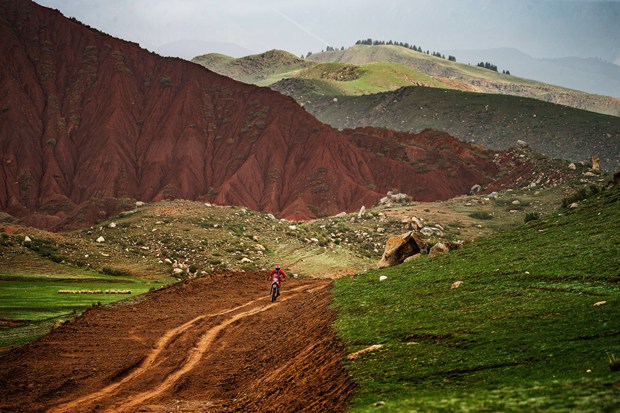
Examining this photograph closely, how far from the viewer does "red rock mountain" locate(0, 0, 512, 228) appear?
10581cm

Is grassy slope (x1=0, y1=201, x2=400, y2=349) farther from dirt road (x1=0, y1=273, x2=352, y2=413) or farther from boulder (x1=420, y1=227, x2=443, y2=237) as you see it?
dirt road (x1=0, y1=273, x2=352, y2=413)

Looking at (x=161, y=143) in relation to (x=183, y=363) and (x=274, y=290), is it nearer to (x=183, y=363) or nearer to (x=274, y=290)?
(x=274, y=290)

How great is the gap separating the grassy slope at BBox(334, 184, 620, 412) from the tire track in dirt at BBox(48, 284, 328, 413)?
6.32 meters

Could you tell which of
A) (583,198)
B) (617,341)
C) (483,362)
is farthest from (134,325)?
(583,198)

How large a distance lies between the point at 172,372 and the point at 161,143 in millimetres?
98953

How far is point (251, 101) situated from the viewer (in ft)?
418

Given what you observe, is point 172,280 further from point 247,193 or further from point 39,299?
point 247,193

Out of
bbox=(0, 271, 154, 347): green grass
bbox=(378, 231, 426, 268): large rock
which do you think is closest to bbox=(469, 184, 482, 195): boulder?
bbox=(378, 231, 426, 268): large rock

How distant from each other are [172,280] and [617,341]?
43.2 meters

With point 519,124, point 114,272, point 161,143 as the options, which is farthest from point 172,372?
point 519,124

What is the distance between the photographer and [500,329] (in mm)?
15453

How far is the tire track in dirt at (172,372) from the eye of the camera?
1829cm

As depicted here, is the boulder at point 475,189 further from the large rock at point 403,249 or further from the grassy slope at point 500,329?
the grassy slope at point 500,329

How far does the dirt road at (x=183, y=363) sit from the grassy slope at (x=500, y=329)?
4.88 ft
